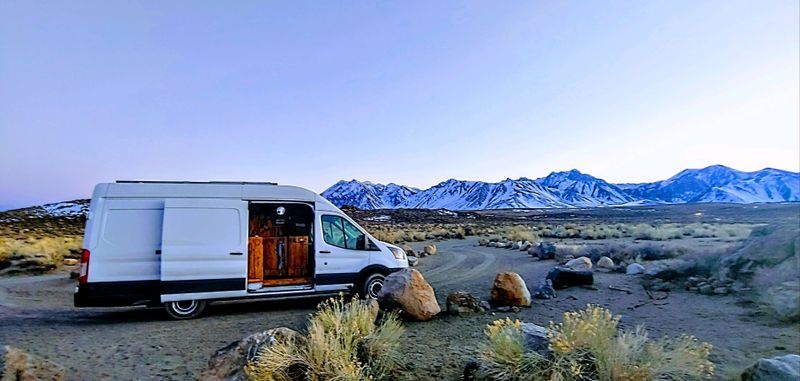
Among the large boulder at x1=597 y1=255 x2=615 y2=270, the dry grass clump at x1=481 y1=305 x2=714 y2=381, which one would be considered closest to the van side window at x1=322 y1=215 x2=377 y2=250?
the dry grass clump at x1=481 y1=305 x2=714 y2=381

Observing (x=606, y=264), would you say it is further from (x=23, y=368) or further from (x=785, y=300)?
(x=23, y=368)

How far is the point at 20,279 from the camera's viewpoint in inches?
587

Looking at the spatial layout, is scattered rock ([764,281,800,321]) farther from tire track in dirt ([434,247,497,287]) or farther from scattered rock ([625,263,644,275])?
tire track in dirt ([434,247,497,287])

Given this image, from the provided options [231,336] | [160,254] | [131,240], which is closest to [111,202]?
[131,240]

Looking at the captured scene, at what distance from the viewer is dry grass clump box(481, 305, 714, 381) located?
3979mm

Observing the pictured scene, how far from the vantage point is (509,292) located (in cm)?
901

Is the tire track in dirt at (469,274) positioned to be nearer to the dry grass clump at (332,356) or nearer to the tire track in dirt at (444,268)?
the tire track in dirt at (444,268)

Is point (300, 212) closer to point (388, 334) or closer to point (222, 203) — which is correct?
point (222, 203)

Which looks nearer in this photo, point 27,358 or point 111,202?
point 27,358

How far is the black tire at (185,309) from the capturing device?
825cm

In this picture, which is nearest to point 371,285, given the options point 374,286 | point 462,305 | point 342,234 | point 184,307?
point 374,286

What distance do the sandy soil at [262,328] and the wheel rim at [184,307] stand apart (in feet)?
0.84

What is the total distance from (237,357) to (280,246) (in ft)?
21.2

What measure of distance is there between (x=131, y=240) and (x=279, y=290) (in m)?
2.87
